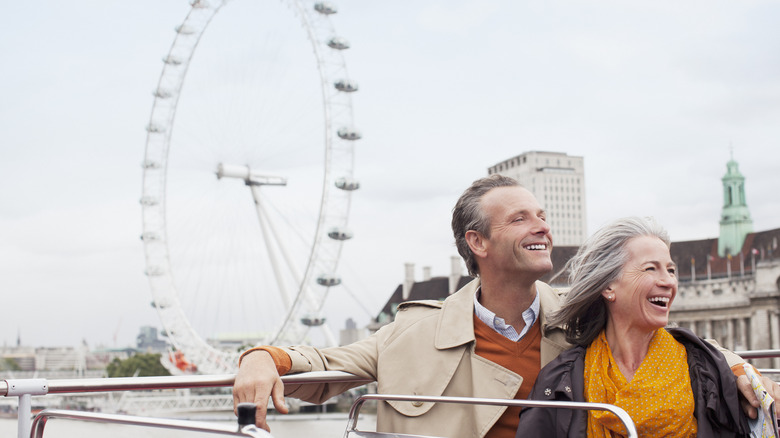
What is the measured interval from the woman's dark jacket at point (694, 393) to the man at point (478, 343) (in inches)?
8.9

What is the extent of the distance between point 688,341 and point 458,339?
73cm

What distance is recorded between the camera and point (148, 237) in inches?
1167

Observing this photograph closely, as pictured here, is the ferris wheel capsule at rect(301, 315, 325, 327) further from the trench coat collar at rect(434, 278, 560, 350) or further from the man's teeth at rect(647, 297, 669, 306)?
the man's teeth at rect(647, 297, 669, 306)

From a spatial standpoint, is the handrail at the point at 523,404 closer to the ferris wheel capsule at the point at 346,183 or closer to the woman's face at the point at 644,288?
the woman's face at the point at 644,288

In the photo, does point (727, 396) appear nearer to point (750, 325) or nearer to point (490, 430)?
point (490, 430)

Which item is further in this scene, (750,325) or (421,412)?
(750,325)

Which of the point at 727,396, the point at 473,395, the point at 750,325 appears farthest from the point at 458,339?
the point at 750,325

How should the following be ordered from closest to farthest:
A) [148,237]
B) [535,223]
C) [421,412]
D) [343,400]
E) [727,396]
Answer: [727,396], [421,412], [535,223], [148,237], [343,400]

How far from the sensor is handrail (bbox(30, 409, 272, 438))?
72.0 inches

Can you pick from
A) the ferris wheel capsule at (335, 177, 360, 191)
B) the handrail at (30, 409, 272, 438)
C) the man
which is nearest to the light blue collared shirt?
the man

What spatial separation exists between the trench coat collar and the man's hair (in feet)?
0.41

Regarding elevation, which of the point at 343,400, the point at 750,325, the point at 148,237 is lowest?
the point at 343,400

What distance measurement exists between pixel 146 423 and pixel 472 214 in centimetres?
150

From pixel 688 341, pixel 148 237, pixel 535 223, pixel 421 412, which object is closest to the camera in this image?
pixel 688 341
